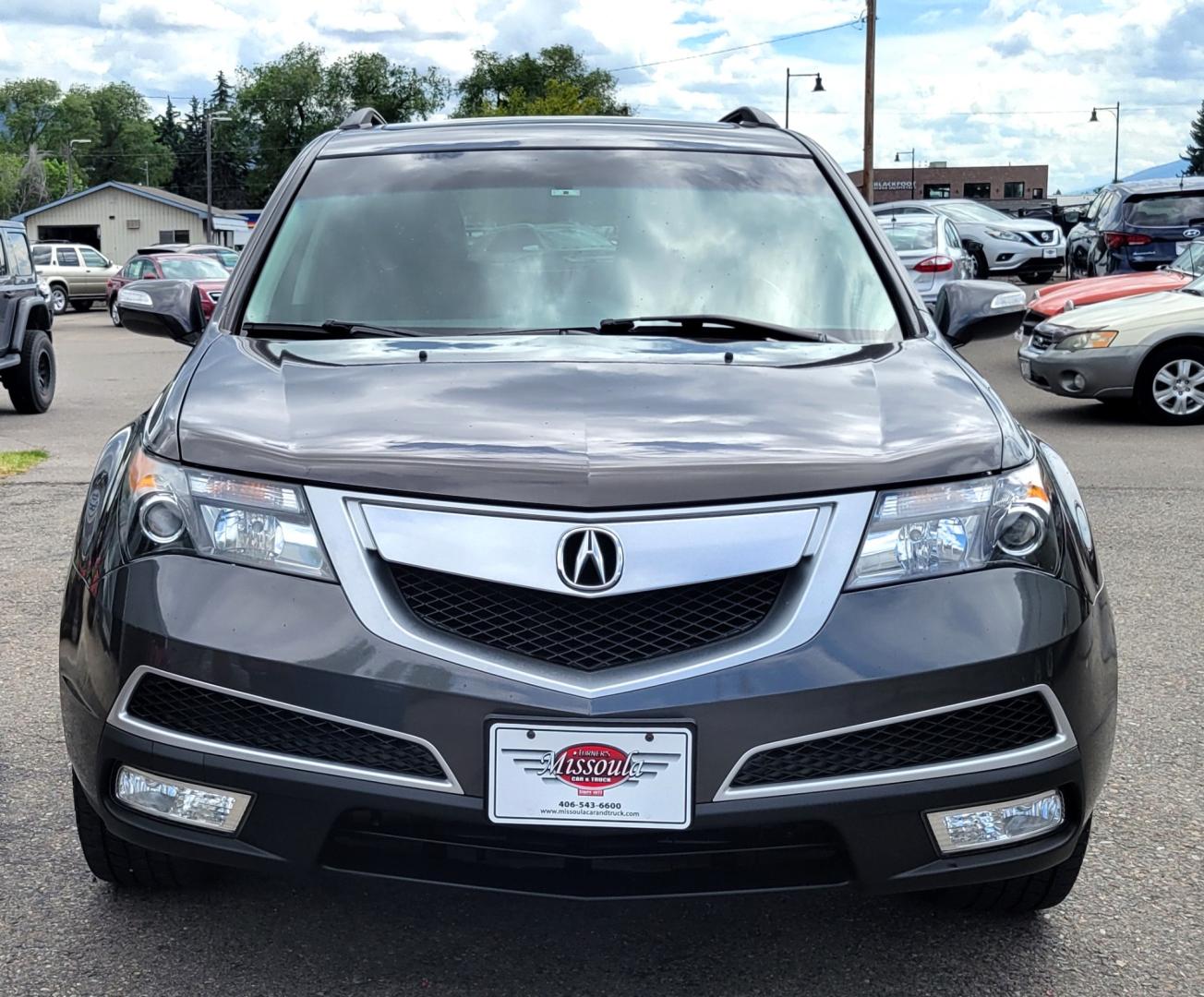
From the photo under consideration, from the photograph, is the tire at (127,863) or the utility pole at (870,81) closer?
the tire at (127,863)

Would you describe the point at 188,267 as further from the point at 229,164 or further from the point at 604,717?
the point at 229,164

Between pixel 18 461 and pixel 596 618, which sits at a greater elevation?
pixel 596 618

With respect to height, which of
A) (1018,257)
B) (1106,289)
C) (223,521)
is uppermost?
(223,521)

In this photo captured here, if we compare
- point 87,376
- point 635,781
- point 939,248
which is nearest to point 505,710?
point 635,781

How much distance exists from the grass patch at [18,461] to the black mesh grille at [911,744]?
8.15 m

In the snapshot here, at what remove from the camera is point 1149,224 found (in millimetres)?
17953

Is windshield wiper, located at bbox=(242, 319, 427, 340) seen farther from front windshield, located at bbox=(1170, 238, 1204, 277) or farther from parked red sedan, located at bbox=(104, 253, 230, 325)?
parked red sedan, located at bbox=(104, 253, 230, 325)

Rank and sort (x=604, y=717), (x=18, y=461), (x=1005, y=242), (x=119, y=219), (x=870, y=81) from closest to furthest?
(x=604, y=717)
(x=18, y=461)
(x=1005, y=242)
(x=870, y=81)
(x=119, y=219)

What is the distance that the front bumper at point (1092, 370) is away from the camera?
11.4 meters

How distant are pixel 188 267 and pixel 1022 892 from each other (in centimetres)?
3018

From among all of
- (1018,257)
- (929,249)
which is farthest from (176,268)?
(929,249)

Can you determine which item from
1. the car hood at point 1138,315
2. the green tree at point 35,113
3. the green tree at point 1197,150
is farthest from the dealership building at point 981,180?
the car hood at point 1138,315

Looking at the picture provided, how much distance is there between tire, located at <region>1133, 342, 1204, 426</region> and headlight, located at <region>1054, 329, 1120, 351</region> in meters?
0.34

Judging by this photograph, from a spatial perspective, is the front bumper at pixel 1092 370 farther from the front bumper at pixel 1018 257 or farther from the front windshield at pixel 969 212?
the front bumper at pixel 1018 257
